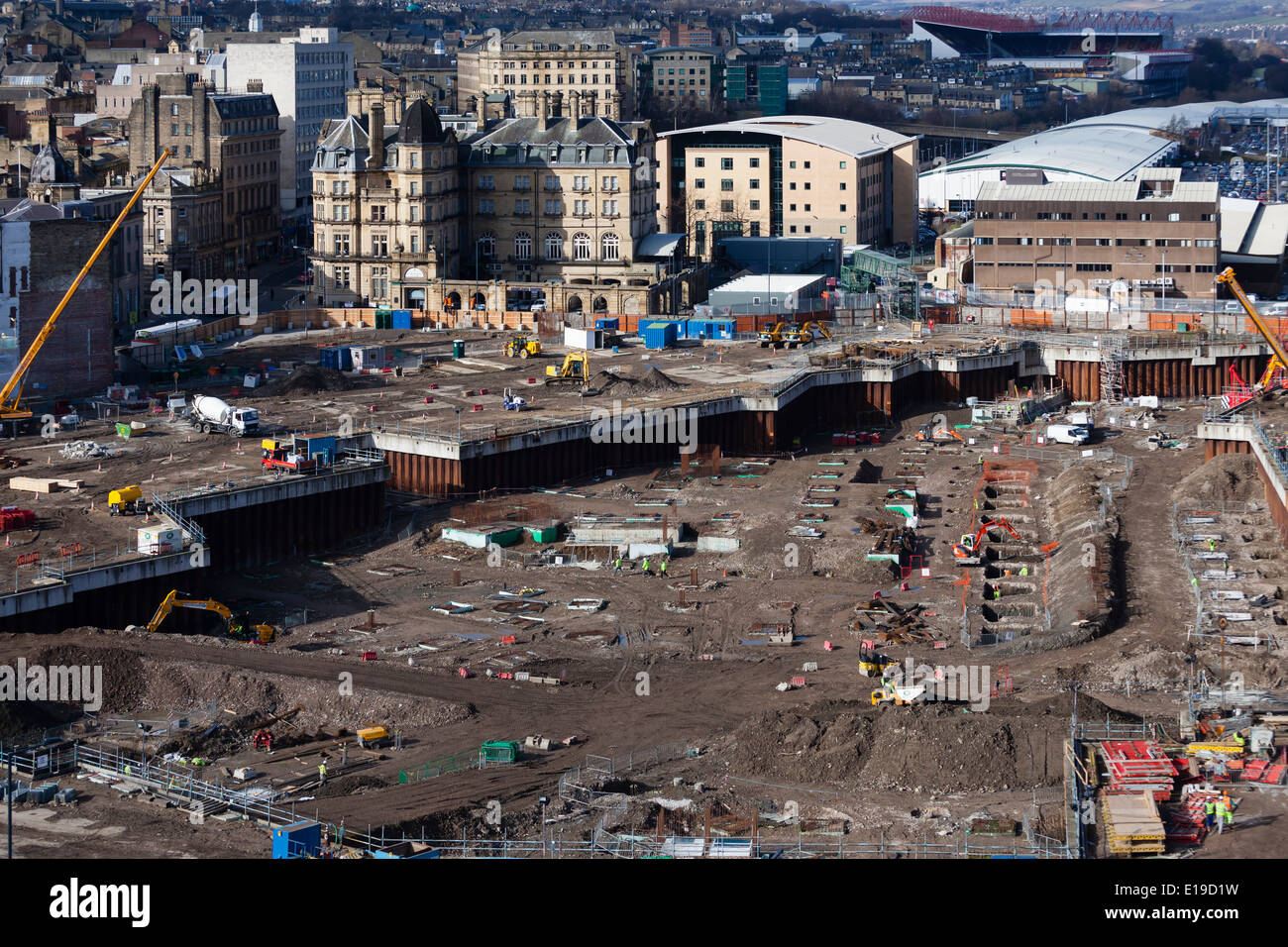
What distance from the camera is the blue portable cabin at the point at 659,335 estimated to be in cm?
10244

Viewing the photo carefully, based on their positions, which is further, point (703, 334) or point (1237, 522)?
point (703, 334)

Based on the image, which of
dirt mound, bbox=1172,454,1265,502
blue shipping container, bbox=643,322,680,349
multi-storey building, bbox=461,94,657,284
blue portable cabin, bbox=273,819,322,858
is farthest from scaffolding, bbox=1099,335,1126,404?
blue portable cabin, bbox=273,819,322,858

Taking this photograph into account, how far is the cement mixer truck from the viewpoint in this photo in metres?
81.9

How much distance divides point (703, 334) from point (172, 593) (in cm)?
4772

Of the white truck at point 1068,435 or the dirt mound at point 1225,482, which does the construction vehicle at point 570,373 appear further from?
the dirt mound at point 1225,482

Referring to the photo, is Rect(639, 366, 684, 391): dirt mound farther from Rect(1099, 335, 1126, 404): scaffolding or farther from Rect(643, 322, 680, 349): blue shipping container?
Rect(1099, 335, 1126, 404): scaffolding

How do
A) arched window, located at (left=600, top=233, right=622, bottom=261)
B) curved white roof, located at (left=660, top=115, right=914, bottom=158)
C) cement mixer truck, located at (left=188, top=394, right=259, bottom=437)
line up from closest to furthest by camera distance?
cement mixer truck, located at (left=188, top=394, right=259, bottom=437) → arched window, located at (left=600, top=233, right=622, bottom=261) → curved white roof, located at (left=660, top=115, right=914, bottom=158)

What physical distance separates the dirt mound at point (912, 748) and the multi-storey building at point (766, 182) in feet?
291

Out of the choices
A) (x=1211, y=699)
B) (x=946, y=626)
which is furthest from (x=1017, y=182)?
(x=1211, y=699)

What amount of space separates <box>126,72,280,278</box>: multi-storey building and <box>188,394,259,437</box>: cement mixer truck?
120ft

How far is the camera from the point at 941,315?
112m

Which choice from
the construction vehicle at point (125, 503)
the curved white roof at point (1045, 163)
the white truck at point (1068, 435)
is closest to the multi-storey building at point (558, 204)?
the white truck at point (1068, 435)

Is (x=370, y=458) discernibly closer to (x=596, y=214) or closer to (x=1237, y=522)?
(x=1237, y=522)
